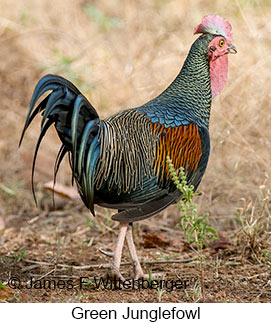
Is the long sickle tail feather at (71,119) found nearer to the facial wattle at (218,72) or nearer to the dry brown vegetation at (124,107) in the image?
the dry brown vegetation at (124,107)

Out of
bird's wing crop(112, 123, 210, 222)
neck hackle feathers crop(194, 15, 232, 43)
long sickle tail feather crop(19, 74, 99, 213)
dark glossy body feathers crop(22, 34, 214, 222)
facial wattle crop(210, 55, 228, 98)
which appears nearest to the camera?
long sickle tail feather crop(19, 74, 99, 213)

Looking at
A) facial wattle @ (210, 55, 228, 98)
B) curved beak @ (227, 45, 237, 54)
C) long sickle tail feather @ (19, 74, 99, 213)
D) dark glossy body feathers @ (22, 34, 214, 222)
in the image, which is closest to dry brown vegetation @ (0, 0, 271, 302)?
facial wattle @ (210, 55, 228, 98)

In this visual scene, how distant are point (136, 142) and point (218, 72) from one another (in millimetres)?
1137

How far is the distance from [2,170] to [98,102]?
193cm

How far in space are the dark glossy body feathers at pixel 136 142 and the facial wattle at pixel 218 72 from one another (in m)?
0.16

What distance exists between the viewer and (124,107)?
24.3 ft

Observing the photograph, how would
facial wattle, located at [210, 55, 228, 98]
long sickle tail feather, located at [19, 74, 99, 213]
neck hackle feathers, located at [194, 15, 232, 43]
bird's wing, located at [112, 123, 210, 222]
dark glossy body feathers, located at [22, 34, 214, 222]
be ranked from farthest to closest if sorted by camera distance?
facial wattle, located at [210, 55, 228, 98] < neck hackle feathers, located at [194, 15, 232, 43] < bird's wing, located at [112, 123, 210, 222] < dark glossy body feathers, located at [22, 34, 214, 222] < long sickle tail feather, located at [19, 74, 99, 213]

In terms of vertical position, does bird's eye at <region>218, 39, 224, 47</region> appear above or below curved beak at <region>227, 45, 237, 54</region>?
above

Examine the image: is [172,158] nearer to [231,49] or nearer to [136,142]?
[136,142]

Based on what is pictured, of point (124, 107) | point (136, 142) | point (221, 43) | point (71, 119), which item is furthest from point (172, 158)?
point (124, 107)

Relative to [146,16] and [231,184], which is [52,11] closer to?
[146,16]

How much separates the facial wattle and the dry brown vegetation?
19.6 inches

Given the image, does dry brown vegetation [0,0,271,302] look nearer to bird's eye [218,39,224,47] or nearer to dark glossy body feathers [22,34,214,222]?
dark glossy body feathers [22,34,214,222]

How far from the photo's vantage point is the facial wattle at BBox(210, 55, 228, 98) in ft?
14.9
